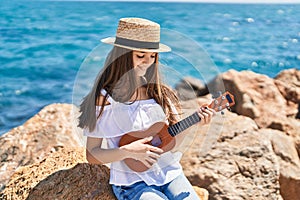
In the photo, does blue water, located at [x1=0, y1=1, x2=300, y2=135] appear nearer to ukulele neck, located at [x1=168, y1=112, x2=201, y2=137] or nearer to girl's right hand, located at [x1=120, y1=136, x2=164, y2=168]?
ukulele neck, located at [x1=168, y1=112, x2=201, y2=137]

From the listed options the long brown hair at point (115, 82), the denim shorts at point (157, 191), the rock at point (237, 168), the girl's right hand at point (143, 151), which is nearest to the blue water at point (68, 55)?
the long brown hair at point (115, 82)

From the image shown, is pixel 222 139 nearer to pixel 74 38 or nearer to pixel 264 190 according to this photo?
pixel 264 190

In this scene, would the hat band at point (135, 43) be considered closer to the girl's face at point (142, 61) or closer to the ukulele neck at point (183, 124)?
the girl's face at point (142, 61)

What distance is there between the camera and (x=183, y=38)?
229 centimetres

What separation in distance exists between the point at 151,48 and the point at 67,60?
13174mm

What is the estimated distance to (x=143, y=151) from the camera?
7.63 ft

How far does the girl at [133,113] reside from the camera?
2.29 m

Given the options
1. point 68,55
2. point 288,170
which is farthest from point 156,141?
point 68,55

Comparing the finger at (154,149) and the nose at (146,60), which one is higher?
the nose at (146,60)

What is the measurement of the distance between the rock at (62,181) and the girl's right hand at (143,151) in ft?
1.18

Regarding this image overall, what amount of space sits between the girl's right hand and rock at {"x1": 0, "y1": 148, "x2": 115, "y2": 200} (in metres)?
0.36

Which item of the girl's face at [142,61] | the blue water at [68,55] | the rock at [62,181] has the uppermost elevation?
the girl's face at [142,61]

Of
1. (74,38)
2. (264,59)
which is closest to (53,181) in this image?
(264,59)

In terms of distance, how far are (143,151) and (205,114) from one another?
0.34m
